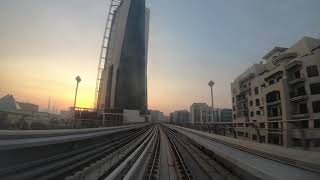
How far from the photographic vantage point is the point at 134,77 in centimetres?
16725

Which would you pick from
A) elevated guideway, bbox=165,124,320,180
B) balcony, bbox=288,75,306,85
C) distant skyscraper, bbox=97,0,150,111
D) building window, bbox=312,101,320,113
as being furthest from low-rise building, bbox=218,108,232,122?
elevated guideway, bbox=165,124,320,180

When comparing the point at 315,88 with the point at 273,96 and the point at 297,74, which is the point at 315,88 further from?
the point at 273,96

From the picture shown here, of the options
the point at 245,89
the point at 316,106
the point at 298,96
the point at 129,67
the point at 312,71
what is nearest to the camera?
the point at 316,106

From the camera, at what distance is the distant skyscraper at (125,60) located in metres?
156

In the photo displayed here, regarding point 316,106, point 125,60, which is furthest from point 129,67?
point 316,106

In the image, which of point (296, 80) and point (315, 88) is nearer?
point (315, 88)

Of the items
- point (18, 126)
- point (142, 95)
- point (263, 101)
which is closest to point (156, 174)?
point (18, 126)

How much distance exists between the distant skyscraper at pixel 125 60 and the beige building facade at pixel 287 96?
10447 centimetres

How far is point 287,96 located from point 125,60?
12495cm

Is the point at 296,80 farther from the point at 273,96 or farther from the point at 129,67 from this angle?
the point at 129,67

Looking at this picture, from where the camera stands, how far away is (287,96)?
136 ft

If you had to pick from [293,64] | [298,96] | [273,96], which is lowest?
[298,96]

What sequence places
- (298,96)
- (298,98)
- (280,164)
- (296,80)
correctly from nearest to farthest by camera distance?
1. (280,164)
2. (298,98)
3. (298,96)
4. (296,80)

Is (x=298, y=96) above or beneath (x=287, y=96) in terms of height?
beneath
